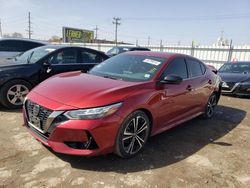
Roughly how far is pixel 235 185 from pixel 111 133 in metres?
1.68

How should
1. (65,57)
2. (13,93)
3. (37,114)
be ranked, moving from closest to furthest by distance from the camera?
(37,114) < (13,93) < (65,57)

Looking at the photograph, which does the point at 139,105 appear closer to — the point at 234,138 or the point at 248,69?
the point at 234,138

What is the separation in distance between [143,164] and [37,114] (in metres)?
1.58

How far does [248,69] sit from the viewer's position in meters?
9.52

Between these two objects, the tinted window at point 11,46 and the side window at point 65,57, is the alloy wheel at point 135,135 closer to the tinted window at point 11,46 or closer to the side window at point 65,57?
the side window at point 65,57

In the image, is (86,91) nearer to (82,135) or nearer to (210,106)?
(82,135)

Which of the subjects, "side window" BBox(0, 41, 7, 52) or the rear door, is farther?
"side window" BBox(0, 41, 7, 52)

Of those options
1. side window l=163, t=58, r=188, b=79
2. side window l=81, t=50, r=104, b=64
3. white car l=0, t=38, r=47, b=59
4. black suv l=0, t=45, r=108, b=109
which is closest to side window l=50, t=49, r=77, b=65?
black suv l=0, t=45, r=108, b=109

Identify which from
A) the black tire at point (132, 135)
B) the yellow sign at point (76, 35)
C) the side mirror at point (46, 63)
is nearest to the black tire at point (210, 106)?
the black tire at point (132, 135)

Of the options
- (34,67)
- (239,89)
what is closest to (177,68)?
(34,67)

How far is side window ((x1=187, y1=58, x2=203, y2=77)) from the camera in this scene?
191 inches

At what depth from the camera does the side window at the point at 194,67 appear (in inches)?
191

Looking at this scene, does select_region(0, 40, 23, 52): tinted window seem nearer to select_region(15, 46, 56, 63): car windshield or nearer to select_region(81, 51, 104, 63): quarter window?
select_region(15, 46, 56, 63): car windshield

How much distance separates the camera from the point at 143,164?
10.9 feet
